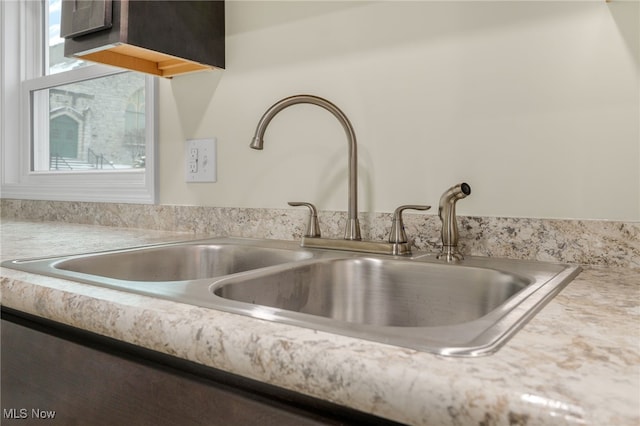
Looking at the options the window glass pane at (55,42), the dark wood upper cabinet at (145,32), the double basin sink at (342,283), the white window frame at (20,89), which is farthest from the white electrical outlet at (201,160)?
the window glass pane at (55,42)

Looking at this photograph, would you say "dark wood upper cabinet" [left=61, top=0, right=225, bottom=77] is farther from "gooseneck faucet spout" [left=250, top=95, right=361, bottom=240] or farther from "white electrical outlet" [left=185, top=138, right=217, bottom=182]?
"gooseneck faucet spout" [left=250, top=95, right=361, bottom=240]

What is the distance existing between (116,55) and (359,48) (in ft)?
2.51

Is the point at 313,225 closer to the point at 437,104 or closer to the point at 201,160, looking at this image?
the point at 437,104

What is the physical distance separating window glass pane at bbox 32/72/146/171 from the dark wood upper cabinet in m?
0.40

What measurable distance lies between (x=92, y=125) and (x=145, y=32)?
3.14ft

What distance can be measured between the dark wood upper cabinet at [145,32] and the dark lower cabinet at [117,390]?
0.79m

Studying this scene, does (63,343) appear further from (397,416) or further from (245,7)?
(245,7)

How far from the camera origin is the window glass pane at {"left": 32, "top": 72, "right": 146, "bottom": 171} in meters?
1.87

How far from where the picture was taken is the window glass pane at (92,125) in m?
1.87

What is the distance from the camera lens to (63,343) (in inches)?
27.8

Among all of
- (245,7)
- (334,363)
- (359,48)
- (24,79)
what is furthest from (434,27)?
(24,79)

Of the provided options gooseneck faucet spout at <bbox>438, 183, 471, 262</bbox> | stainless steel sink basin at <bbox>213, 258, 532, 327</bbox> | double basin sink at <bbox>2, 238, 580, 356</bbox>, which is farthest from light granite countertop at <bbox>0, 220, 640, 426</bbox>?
gooseneck faucet spout at <bbox>438, 183, 471, 262</bbox>

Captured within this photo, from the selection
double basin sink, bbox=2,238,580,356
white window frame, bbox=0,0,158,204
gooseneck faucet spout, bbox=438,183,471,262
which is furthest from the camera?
white window frame, bbox=0,0,158,204

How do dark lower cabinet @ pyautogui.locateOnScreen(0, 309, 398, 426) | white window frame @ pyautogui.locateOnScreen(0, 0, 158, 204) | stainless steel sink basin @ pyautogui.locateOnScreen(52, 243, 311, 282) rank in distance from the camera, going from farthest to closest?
white window frame @ pyautogui.locateOnScreen(0, 0, 158, 204)
stainless steel sink basin @ pyautogui.locateOnScreen(52, 243, 311, 282)
dark lower cabinet @ pyautogui.locateOnScreen(0, 309, 398, 426)
